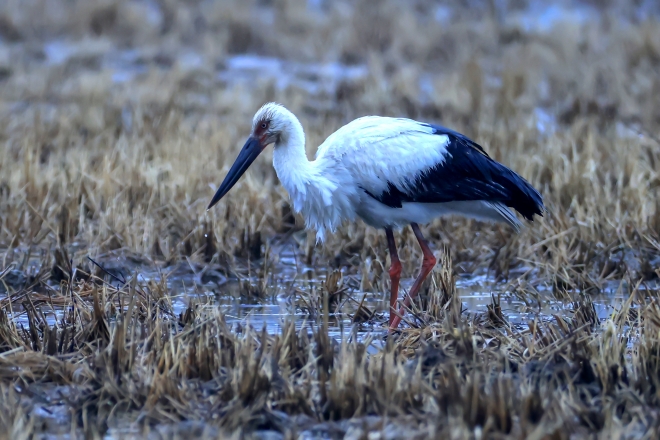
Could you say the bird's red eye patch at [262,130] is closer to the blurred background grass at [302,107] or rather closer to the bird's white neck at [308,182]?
the bird's white neck at [308,182]

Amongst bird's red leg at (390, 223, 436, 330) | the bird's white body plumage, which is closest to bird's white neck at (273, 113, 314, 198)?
the bird's white body plumage

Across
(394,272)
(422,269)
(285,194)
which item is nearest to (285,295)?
(394,272)

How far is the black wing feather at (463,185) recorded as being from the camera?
5.34 metres

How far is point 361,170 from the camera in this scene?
5.29 meters

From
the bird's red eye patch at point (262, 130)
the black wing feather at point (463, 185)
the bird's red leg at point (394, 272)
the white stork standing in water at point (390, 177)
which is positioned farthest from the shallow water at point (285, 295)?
the bird's red eye patch at point (262, 130)

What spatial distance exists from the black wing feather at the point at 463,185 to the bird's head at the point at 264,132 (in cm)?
57

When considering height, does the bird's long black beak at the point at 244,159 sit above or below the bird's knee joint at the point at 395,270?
above

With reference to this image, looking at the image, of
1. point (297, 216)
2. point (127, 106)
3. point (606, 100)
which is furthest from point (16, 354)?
point (606, 100)

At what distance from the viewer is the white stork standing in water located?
5305 millimetres

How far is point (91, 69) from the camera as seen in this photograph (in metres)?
12.8

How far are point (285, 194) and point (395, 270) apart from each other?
6.24 feet

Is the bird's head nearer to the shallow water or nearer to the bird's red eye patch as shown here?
the bird's red eye patch

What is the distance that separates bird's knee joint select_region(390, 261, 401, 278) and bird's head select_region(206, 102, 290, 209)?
0.85 m

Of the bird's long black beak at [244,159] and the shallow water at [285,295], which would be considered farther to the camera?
the bird's long black beak at [244,159]
